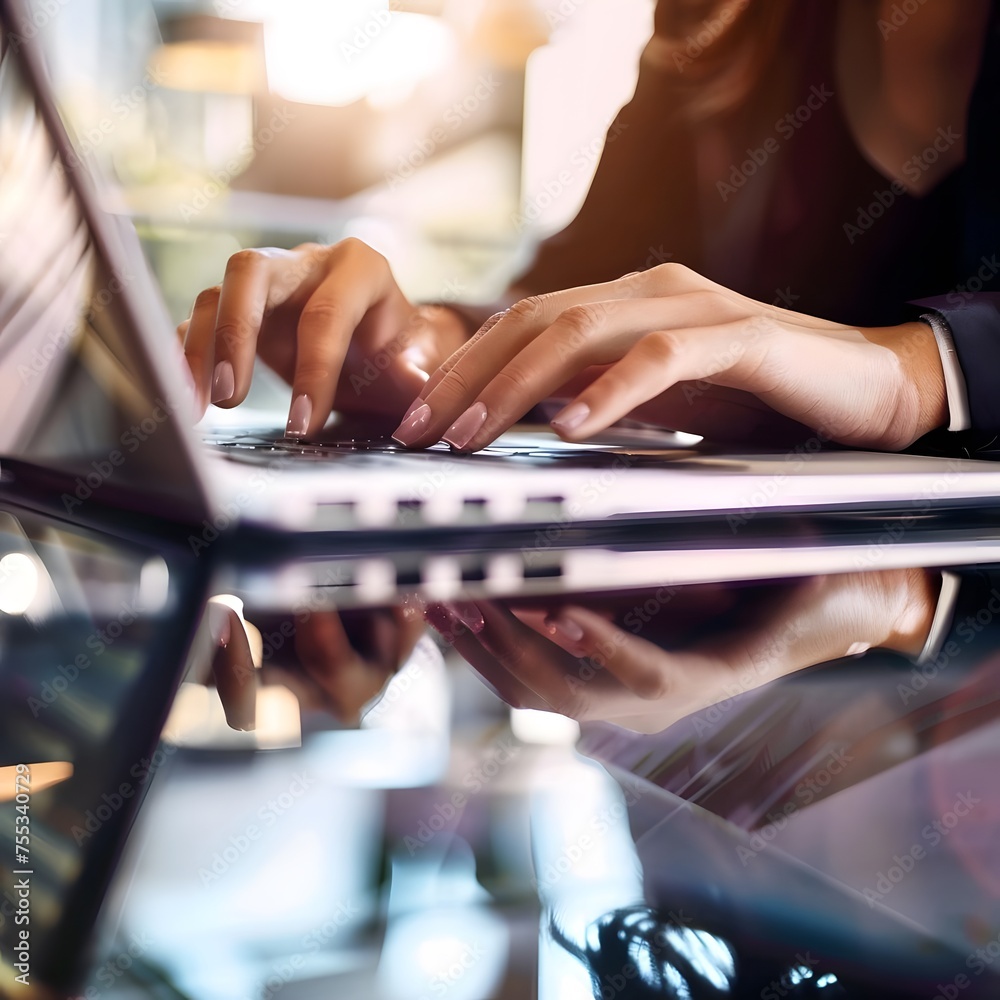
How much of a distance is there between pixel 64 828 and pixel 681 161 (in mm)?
1756

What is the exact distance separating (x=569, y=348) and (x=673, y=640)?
0.31m

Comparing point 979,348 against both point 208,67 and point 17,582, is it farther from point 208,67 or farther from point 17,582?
point 208,67

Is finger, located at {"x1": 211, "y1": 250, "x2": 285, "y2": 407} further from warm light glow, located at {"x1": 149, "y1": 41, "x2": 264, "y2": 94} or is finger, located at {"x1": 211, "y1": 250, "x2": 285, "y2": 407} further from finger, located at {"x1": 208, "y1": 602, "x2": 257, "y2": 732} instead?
warm light glow, located at {"x1": 149, "y1": 41, "x2": 264, "y2": 94}

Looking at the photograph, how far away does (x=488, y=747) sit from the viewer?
0.16 metres

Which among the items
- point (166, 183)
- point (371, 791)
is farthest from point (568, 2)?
point (371, 791)

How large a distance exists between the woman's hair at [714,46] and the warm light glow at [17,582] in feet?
5.61

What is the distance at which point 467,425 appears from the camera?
1.50 ft

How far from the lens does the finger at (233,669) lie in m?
0.17

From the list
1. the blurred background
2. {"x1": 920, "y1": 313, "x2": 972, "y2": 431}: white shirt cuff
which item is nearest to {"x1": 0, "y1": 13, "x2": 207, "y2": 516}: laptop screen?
{"x1": 920, "y1": 313, "x2": 972, "y2": 431}: white shirt cuff

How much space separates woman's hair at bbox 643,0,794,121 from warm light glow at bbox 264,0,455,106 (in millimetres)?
2047

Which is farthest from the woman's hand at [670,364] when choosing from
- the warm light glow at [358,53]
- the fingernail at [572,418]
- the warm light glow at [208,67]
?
the warm light glow at [358,53]

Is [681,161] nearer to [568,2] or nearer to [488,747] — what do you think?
[488,747]

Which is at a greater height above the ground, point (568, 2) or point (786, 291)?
point (568, 2)

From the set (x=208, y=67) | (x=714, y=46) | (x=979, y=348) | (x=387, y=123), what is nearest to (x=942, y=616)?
(x=979, y=348)
